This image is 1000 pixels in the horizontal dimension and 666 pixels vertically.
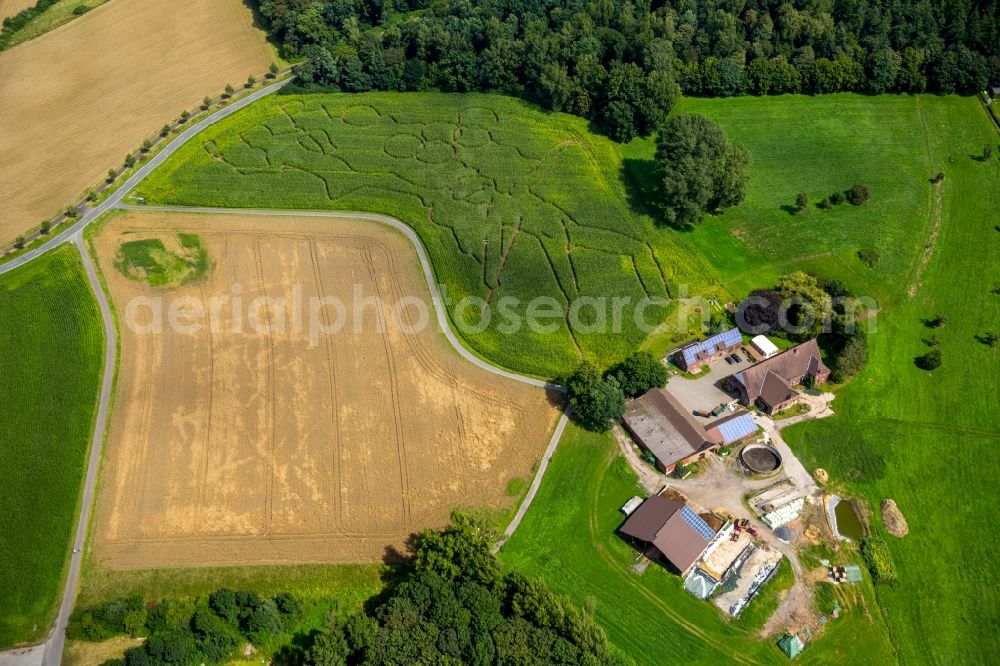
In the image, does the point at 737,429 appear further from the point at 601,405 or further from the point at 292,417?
the point at 292,417

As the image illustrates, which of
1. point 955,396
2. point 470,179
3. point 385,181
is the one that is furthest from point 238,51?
point 955,396

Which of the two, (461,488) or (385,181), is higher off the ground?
(385,181)

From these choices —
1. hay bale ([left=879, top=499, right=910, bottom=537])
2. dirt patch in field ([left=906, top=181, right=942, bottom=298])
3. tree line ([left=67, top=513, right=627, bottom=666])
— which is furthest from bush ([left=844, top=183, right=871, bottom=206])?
tree line ([left=67, top=513, right=627, bottom=666])

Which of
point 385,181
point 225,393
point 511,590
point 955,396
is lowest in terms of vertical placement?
point 955,396

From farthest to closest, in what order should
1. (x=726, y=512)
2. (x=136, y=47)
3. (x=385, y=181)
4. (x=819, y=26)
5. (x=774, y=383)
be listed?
1. (x=136, y=47)
2. (x=819, y=26)
3. (x=385, y=181)
4. (x=774, y=383)
5. (x=726, y=512)

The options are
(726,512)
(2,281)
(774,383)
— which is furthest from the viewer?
(2,281)

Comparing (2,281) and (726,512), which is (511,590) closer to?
(726,512)

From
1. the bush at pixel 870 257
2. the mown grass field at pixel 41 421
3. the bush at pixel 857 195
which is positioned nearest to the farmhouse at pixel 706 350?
the bush at pixel 870 257

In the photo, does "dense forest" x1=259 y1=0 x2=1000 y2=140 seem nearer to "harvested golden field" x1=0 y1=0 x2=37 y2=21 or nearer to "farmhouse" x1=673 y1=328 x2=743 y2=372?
"farmhouse" x1=673 y1=328 x2=743 y2=372
